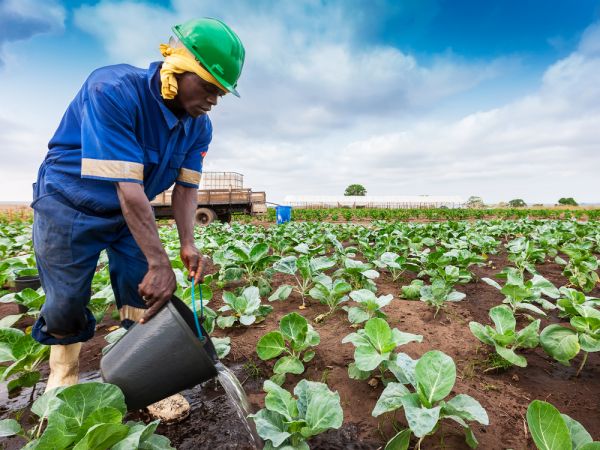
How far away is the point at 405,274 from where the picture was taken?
13.6 ft

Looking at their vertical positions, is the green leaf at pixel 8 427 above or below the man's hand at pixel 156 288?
below

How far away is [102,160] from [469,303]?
3.10 meters

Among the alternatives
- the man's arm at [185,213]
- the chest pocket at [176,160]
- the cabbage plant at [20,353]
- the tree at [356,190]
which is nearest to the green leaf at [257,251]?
the man's arm at [185,213]

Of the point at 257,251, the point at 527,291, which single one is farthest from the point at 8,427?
the point at 527,291

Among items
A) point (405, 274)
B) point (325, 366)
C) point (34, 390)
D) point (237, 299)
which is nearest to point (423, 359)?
point (325, 366)

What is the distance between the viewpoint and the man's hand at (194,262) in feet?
5.75

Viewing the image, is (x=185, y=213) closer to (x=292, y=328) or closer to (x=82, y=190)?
(x=82, y=190)

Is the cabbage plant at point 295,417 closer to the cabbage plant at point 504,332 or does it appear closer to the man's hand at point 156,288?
the man's hand at point 156,288

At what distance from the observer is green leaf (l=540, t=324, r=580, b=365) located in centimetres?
167

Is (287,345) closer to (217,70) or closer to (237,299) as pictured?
(237,299)

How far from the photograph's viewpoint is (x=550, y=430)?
0.99 metres

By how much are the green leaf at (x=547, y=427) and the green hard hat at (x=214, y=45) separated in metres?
1.61

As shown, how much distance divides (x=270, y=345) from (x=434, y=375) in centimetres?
84

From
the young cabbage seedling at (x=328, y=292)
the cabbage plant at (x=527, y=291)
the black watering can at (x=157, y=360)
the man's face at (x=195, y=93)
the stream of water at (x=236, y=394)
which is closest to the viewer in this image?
the black watering can at (x=157, y=360)
